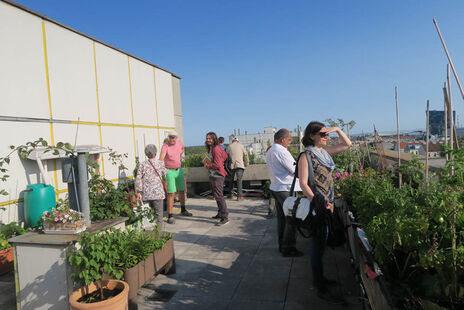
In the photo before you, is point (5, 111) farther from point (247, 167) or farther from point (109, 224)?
point (247, 167)

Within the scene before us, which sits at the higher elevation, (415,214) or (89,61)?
(89,61)

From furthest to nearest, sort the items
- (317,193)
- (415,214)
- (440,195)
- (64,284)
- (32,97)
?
(32,97), (317,193), (64,284), (440,195), (415,214)

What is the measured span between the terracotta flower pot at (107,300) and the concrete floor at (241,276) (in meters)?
0.52

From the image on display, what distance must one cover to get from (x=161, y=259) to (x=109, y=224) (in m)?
0.71

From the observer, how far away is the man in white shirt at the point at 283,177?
162 inches

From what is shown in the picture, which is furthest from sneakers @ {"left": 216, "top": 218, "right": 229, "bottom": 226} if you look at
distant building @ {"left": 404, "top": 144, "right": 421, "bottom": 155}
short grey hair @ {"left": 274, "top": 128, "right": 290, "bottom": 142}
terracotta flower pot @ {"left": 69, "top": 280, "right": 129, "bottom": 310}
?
distant building @ {"left": 404, "top": 144, "right": 421, "bottom": 155}

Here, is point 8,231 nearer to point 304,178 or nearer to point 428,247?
point 304,178

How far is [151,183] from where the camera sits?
5016 millimetres

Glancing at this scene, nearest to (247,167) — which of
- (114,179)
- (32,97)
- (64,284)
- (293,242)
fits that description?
(114,179)

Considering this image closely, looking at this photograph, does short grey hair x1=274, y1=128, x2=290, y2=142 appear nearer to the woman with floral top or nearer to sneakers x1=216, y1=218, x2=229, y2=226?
the woman with floral top

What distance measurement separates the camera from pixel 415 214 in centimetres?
225

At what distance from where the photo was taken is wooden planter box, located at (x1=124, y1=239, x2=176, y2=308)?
2.88m

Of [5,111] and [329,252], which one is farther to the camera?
[5,111]

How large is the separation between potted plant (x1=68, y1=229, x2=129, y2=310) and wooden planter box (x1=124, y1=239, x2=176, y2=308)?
0.56 ft
